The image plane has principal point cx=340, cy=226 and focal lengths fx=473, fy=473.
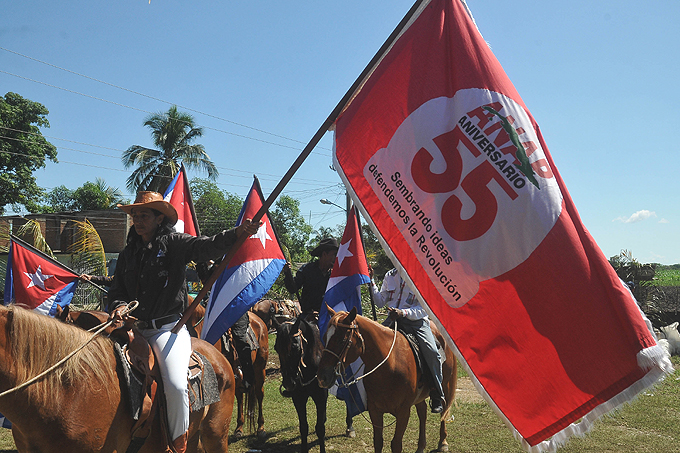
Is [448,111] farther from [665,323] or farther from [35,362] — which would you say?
[665,323]

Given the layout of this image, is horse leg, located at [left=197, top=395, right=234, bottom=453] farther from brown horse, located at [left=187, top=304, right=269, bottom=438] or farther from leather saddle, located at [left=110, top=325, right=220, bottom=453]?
brown horse, located at [left=187, top=304, right=269, bottom=438]

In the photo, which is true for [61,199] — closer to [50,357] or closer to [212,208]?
[212,208]

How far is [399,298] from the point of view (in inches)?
294

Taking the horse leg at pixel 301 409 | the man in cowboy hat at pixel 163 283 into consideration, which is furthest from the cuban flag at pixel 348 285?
the man in cowboy hat at pixel 163 283

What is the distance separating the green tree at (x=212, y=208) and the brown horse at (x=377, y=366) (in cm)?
4489

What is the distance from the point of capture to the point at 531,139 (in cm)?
276

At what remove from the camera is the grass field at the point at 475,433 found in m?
6.98

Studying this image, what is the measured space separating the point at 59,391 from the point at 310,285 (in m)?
5.49

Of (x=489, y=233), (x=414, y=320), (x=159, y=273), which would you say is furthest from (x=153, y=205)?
(x=414, y=320)

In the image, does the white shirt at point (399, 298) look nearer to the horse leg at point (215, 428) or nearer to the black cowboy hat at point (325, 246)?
the black cowboy hat at point (325, 246)

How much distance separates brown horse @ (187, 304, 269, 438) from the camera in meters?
7.39

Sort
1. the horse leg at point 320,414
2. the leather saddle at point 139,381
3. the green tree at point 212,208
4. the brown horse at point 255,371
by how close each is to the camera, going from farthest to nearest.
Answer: the green tree at point 212,208 < the brown horse at point 255,371 < the horse leg at point 320,414 < the leather saddle at point 139,381

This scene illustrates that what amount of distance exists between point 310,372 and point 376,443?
1364mm

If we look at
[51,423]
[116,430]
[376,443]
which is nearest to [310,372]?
[376,443]
